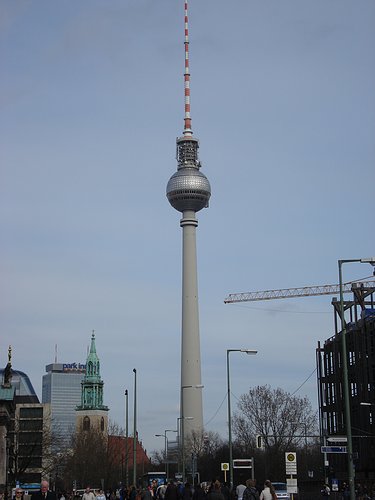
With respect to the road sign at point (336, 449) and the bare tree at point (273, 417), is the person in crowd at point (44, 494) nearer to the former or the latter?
the road sign at point (336, 449)

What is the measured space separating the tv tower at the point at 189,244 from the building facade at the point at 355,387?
169ft

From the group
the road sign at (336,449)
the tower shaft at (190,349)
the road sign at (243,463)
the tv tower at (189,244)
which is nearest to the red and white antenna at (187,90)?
the tv tower at (189,244)

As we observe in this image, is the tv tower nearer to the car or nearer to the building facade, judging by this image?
the building facade

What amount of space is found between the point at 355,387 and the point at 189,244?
7981cm

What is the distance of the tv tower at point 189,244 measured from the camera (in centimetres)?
17688

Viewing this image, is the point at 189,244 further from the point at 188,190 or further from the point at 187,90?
the point at 187,90

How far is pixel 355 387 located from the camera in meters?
111

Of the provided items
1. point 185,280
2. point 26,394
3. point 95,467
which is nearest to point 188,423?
point 185,280

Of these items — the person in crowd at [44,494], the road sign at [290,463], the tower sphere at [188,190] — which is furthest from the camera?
the tower sphere at [188,190]

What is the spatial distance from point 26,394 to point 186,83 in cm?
7505

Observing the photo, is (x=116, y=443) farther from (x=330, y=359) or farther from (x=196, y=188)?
(x=196, y=188)

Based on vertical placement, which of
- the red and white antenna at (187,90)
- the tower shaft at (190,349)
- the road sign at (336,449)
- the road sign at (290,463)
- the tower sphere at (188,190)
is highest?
the red and white antenna at (187,90)

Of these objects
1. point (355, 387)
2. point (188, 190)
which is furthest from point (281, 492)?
point (188, 190)

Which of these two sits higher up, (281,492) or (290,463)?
(290,463)
